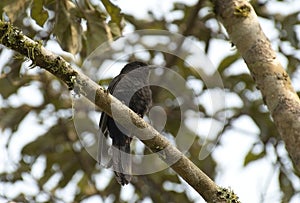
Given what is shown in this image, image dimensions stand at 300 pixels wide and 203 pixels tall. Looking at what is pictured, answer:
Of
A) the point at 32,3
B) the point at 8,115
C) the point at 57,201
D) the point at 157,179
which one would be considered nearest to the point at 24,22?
the point at 8,115

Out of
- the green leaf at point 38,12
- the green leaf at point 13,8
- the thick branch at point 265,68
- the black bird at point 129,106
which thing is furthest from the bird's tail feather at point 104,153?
the thick branch at point 265,68

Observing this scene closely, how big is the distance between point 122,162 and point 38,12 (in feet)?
3.71

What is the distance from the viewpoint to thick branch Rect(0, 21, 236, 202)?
2789mm

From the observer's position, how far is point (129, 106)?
4719mm

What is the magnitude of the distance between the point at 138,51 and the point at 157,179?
1.21m

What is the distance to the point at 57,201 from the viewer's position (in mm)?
5246

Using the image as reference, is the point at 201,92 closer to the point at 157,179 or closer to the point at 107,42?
the point at 157,179

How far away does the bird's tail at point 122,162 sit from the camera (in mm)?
3957

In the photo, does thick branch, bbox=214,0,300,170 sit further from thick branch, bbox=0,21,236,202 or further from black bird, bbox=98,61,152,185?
black bird, bbox=98,61,152,185

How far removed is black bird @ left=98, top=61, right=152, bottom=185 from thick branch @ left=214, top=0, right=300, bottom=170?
885 mm

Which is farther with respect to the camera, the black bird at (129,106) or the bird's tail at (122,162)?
the black bird at (129,106)

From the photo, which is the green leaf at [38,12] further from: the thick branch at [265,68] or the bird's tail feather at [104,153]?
the thick branch at [265,68]

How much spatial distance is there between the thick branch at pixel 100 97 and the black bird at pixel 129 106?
0.75m

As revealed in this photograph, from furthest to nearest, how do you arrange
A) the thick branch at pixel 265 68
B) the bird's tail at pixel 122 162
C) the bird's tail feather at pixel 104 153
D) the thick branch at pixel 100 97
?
1. the bird's tail feather at pixel 104 153
2. the bird's tail at pixel 122 162
3. the thick branch at pixel 265 68
4. the thick branch at pixel 100 97
